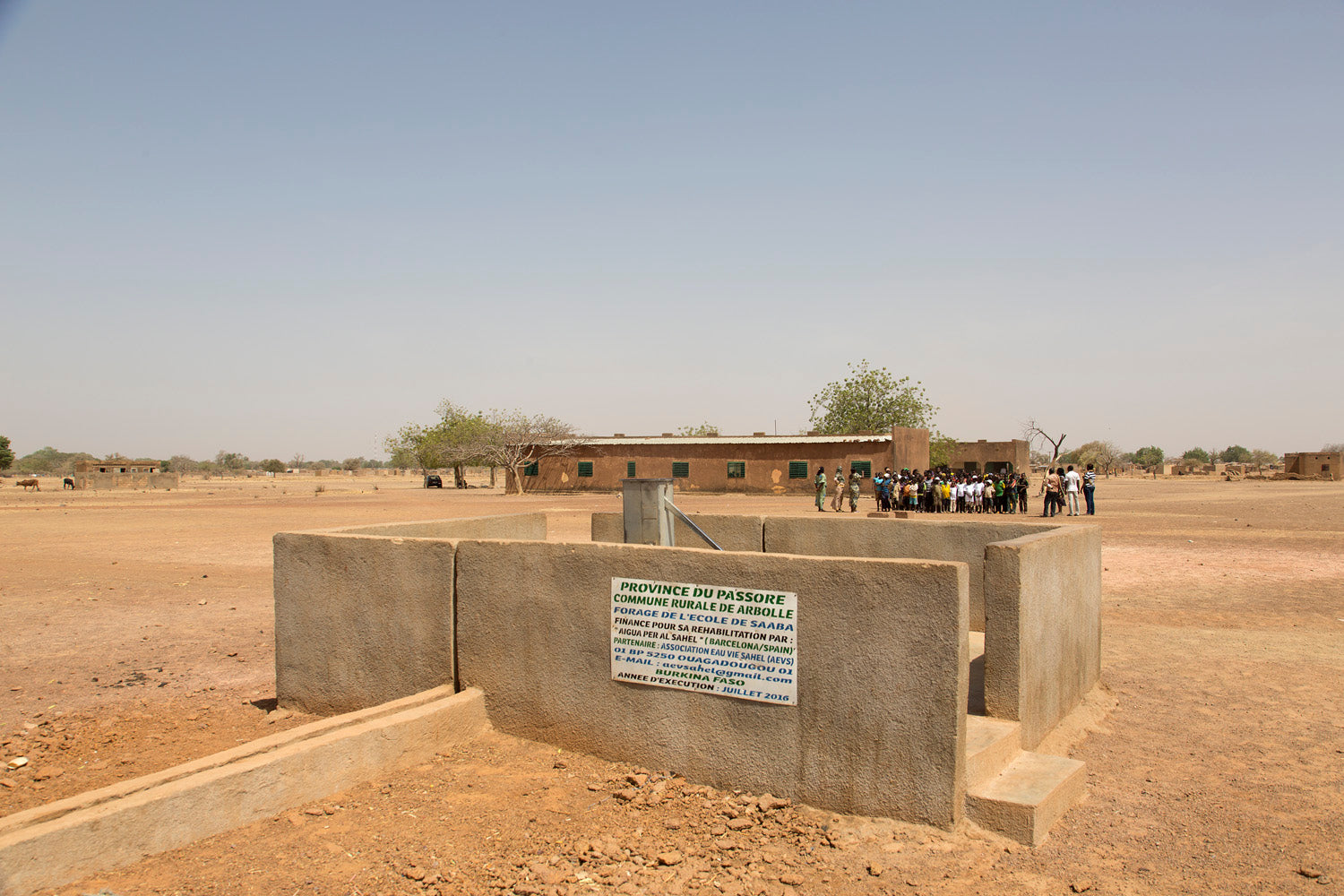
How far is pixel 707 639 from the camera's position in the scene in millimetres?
5102

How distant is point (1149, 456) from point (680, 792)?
10864 cm

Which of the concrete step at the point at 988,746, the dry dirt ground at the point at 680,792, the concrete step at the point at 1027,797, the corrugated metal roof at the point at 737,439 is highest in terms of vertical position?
the corrugated metal roof at the point at 737,439

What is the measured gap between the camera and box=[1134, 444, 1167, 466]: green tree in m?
95.1

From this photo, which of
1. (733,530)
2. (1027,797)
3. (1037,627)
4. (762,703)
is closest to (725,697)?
(762,703)

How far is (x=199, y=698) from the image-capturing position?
7414mm

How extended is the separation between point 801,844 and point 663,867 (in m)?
0.71

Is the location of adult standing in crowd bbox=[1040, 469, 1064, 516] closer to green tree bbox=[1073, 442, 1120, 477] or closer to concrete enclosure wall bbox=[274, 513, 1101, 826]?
concrete enclosure wall bbox=[274, 513, 1101, 826]

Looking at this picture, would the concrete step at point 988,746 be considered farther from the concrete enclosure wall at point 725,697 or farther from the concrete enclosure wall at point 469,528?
the concrete enclosure wall at point 469,528

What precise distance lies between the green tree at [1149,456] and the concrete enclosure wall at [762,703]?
99660 mm

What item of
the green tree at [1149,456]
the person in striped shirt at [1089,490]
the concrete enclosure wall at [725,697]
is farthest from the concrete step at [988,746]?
the green tree at [1149,456]

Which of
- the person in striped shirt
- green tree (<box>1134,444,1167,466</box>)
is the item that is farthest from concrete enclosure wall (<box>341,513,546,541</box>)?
green tree (<box>1134,444,1167,466</box>)

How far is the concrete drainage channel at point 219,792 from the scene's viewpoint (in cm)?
386

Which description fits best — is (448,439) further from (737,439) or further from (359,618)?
(359,618)

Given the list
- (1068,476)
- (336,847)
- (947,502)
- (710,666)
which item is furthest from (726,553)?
(947,502)
